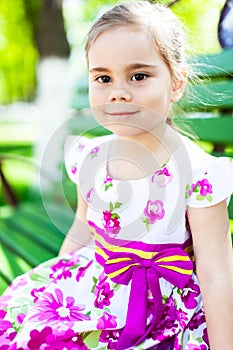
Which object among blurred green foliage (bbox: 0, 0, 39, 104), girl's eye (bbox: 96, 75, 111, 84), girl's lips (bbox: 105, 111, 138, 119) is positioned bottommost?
blurred green foliage (bbox: 0, 0, 39, 104)

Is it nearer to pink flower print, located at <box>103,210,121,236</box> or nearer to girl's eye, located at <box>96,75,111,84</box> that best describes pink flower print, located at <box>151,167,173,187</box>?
pink flower print, located at <box>103,210,121,236</box>

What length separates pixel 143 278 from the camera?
1.70m

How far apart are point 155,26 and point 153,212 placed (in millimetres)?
558

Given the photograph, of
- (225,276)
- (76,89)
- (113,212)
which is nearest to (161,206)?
(113,212)

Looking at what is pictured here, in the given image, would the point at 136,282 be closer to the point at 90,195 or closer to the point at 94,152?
the point at 90,195

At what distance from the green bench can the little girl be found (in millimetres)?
390

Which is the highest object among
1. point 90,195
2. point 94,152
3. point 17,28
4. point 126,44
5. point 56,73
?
point 126,44

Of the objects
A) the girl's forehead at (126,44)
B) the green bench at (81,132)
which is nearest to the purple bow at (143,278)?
the girl's forehead at (126,44)

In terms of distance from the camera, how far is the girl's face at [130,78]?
5.35ft

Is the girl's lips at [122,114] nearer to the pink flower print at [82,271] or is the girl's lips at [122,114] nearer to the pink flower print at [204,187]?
the pink flower print at [204,187]

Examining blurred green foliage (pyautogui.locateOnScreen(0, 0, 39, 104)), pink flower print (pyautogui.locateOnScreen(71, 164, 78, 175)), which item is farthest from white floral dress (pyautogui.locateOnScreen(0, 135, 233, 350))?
blurred green foliage (pyautogui.locateOnScreen(0, 0, 39, 104))

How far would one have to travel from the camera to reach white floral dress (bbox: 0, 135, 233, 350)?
5.35ft

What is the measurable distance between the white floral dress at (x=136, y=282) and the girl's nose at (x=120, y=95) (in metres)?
0.25

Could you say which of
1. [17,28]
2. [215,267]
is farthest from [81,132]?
[17,28]
